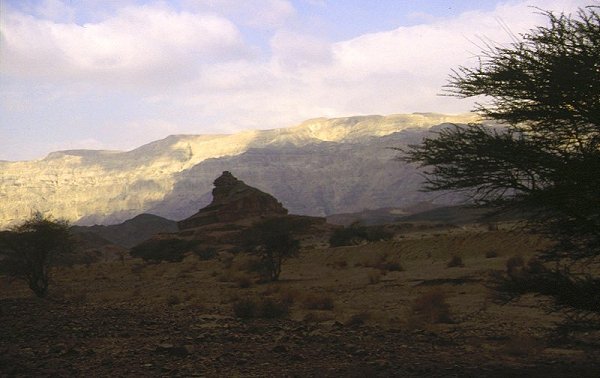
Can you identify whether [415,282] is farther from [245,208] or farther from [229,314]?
[245,208]

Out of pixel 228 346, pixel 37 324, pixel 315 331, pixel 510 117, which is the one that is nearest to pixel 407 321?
pixel 315 331

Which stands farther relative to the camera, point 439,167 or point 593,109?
point 439,167

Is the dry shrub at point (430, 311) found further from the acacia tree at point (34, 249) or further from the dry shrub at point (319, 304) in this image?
the acacia tree at point (34, 249)

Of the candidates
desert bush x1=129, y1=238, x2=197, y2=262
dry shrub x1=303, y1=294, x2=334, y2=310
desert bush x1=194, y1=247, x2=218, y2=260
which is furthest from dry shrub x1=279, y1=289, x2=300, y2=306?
desert bush x1=129, y1=238, x2=197, y2=262

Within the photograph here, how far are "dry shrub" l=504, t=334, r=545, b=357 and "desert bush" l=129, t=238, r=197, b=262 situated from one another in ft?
158

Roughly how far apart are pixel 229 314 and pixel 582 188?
10652mm

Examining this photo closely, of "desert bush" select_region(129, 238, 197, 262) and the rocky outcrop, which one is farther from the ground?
the rocky outcrop

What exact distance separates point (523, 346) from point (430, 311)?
181 inches

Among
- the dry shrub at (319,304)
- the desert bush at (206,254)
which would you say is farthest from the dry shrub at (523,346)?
the desert bush at (206,254)

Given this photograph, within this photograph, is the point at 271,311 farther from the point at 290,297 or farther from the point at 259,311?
the point at 290,297

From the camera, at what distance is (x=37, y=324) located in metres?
14.0

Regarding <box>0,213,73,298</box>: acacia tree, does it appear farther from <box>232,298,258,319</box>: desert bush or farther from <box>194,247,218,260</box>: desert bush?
<box>194,247,218,260</box>: desert bush

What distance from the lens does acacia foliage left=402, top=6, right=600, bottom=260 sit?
7.29m

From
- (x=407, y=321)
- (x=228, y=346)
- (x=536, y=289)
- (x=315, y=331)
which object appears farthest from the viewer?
(x=407, y=321)
